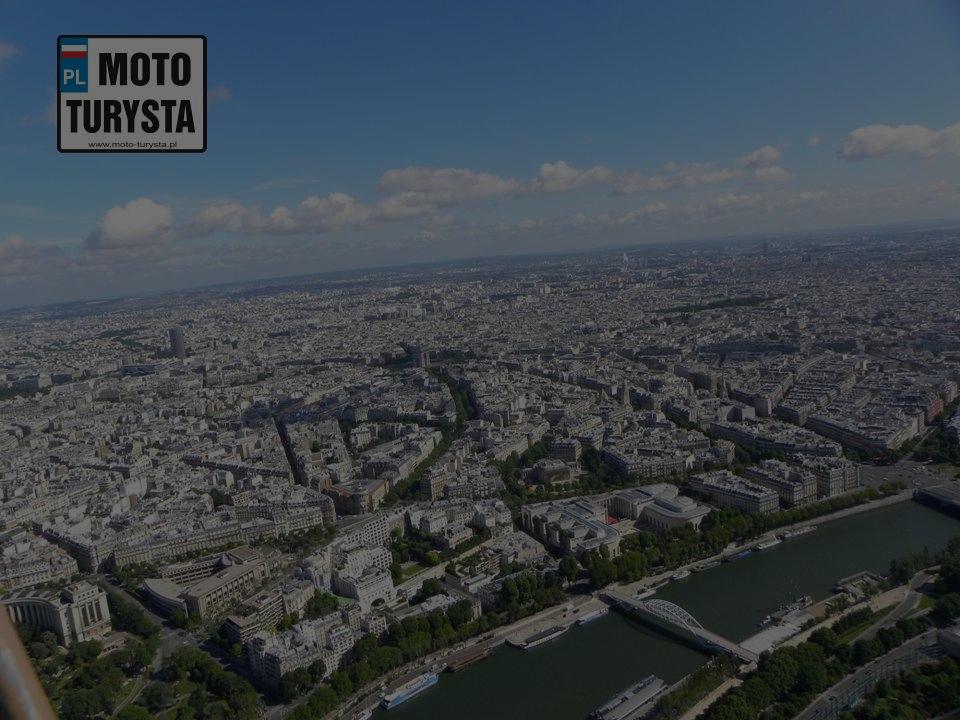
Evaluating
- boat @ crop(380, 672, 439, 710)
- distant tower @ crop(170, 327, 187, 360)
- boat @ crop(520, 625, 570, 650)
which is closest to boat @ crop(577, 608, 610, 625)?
boat @ crop(520, 625, 570, 650)

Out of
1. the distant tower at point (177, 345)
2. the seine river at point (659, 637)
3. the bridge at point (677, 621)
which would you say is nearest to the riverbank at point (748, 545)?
the seine river at point (659, 637)

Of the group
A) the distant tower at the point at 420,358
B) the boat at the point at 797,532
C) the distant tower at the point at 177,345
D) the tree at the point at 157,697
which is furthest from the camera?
the distant tower at the point at 177,345

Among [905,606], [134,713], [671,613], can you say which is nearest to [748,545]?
[905,606]

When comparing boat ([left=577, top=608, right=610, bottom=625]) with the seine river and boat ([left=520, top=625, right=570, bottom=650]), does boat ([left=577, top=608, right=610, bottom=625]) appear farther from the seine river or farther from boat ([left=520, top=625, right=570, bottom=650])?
boat ([left=520, top=625, right=570, bottom=650])

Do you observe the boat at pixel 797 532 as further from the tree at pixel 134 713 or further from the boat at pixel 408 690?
the tree at pixel 134 713

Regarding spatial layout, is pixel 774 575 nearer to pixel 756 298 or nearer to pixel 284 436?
pixel 284 436

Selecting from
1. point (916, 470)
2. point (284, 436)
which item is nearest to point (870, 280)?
point (916, 470)
